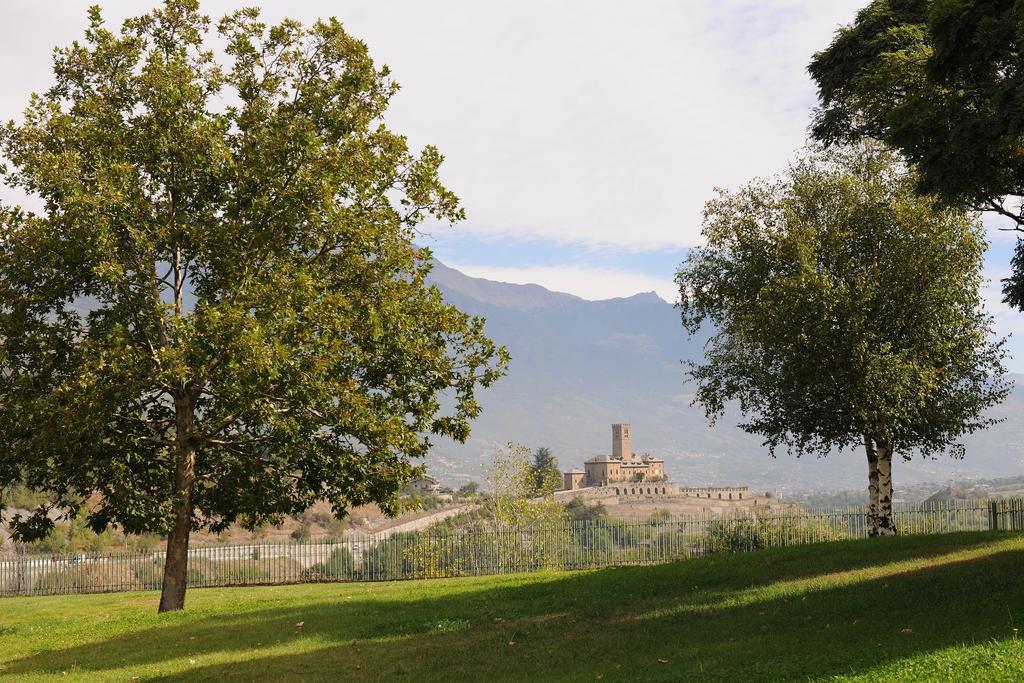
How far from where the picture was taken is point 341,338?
22781mm

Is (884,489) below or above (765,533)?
above

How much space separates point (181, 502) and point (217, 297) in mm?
5035

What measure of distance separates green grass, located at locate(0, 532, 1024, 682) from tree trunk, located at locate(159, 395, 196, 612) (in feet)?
2.84

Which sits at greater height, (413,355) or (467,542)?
(413,355)

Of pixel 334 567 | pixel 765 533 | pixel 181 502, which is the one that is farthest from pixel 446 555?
pixel 181 502

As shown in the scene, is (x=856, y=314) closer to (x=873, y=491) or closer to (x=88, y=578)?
(x=873, y=491)

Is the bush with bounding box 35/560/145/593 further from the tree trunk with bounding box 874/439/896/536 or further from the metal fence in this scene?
the tree trunk with bounding box 874/439/896/536

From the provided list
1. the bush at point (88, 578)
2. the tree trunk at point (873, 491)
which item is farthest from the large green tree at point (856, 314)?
the bush at point (88, 578)

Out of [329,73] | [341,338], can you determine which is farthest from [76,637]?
[329,73]

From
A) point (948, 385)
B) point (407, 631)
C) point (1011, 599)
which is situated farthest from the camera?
point (948, 385)

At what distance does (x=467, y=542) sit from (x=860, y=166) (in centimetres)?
2085

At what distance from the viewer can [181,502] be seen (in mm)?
23016

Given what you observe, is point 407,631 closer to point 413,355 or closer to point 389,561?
point 413,355

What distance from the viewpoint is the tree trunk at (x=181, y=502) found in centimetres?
2317
